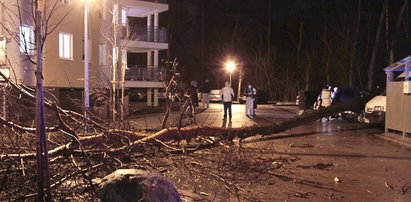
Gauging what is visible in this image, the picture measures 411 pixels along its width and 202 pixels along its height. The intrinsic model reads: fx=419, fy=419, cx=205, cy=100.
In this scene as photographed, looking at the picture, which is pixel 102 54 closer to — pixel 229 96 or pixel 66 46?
pixel 66 46

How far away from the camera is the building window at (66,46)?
21484 millimetres

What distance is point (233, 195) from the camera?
698 centimetres

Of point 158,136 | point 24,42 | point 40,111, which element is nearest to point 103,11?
point 158,136

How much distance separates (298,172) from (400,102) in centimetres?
664

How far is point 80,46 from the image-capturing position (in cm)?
2281

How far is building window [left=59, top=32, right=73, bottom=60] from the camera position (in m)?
21.5

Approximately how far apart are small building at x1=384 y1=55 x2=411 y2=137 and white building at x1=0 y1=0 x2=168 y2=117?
1004cm

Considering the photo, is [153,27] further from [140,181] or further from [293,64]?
[140,181]

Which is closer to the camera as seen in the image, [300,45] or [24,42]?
[24,42]

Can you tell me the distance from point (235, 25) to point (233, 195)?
50580 millimetres

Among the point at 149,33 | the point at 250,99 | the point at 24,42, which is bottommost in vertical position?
the point at 250,99

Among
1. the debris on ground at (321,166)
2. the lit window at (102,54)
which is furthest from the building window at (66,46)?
the debris on ground at (321,166)

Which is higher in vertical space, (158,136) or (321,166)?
(158,136)

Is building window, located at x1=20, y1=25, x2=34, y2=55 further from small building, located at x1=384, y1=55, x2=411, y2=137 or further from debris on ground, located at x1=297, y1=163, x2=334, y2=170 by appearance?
small building, located at x1=384, y1=55, x2=411, y2=137
